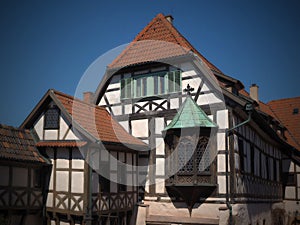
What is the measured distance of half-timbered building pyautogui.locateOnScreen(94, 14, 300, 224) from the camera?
16.4 m

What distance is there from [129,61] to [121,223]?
795cm

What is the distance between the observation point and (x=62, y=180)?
1587 centimetres

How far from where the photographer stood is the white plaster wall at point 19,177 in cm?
1503

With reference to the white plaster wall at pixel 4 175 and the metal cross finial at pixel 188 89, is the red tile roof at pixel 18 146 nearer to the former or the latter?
the white plaster wall at pixel 4 175

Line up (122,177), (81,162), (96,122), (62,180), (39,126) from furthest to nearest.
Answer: (96,122) → (122,177) → (39,126) → (62,180) → (81,162)

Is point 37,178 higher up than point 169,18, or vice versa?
point 169,18

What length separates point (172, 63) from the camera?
18281 mm

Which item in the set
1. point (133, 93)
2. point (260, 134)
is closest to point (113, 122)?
point (133, 93)

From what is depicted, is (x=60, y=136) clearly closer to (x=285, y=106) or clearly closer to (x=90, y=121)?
(x=90, y=121)

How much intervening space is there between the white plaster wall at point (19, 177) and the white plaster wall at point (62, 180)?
1.28m

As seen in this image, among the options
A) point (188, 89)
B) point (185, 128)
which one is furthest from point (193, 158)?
point (188, 89)

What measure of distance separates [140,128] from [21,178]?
20.1ft

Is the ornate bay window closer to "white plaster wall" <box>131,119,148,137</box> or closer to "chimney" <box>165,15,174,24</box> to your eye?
"white plaster wall" <box>131,119,148,137</box>

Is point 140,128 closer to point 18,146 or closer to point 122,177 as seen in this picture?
point 122,177
